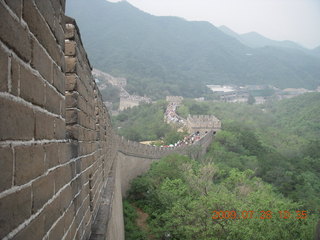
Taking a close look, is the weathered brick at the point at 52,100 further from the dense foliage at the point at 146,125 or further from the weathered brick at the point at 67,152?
the dense foliage at the point at 146,125

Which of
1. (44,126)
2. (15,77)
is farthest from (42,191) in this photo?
(15,77)

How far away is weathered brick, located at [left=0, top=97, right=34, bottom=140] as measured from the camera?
1.03m

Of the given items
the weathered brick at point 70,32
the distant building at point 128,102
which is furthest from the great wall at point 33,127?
the distant building at point 128,102

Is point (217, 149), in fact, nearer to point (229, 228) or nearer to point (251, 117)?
point (229, 228)

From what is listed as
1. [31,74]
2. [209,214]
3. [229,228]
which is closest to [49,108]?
[31,74]

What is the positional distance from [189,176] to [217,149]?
2050 centimetres

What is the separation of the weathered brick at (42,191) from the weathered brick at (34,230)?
0.15 ft

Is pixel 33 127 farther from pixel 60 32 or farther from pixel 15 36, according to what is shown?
pixel 60 32

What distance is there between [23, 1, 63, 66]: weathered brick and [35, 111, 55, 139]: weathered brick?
0.32 metres

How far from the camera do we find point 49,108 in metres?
1.60

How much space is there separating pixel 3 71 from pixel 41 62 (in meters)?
0.44

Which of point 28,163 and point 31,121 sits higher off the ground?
point 31,121

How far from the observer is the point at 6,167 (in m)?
1.04

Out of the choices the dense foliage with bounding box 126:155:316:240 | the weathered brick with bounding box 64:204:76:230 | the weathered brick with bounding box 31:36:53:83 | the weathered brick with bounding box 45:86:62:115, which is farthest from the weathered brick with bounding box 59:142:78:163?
the dense foliage with bounding box 126:155:316:240
